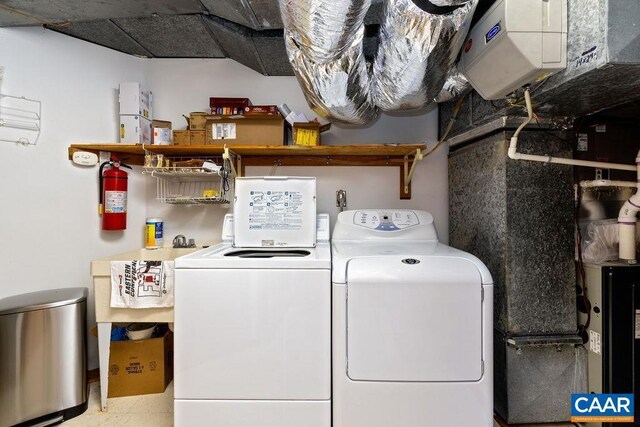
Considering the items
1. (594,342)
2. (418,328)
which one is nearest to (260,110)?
(418,328)

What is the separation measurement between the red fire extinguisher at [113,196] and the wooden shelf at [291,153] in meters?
0.15

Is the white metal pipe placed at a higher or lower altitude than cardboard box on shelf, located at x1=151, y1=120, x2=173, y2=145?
lower

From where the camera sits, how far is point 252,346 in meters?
1.27

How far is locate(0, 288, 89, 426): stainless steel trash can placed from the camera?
147cm

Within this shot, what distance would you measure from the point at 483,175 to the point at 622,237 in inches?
29.7

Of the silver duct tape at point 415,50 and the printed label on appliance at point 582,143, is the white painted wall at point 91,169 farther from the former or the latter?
the printed label on appliance at point 582,143

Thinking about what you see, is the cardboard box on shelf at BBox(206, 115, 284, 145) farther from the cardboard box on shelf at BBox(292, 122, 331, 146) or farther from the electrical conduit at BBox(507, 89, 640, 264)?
the electrical conduit at BBox(507, 89, 640, 264)

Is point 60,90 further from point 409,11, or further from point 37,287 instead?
point 409,11

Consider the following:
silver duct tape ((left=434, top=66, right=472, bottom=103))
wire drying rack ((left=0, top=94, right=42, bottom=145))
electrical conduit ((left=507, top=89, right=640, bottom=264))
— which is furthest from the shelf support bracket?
wire drying rack ((left=0, top=94, right=42, bottom=145))

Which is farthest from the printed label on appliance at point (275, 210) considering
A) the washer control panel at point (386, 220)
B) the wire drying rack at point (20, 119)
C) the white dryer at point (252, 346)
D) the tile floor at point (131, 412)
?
the wire drying rack at point (20, 119)

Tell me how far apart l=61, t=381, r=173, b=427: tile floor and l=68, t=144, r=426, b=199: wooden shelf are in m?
1.62

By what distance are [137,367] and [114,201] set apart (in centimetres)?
115

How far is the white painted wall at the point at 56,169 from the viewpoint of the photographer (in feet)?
5.61

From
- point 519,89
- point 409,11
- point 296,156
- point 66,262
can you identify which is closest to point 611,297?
point 519,89
